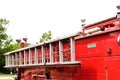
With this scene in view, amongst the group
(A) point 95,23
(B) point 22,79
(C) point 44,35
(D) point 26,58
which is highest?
(C) point 44,35

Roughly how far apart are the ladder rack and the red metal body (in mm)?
23

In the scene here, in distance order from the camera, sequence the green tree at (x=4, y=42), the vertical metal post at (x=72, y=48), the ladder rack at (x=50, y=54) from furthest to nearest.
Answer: the green tree at (x=4, y=42) < the ladder rack at (x=50, y=54) < the vertical metal post at (x=72, y=48)

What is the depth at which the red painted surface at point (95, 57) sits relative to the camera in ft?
18.7

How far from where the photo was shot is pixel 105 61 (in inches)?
236

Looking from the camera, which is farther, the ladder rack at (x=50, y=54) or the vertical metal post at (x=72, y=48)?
the ladder rack at (x=50, y=54)

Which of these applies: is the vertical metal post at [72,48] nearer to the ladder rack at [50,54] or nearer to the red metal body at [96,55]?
the ladder rack at [50,54]

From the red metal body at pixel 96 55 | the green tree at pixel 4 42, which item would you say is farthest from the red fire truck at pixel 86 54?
the green tree at pixel 4 42

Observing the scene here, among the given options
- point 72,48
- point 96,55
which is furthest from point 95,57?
point 72,48

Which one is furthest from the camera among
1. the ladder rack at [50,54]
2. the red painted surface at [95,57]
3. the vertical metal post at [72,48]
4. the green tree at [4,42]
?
the green tree at [4,42]

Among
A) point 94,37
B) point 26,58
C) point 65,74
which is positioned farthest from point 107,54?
point 26,58

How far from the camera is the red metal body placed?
5.70m

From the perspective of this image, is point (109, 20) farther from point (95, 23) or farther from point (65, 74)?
point (65, 74)

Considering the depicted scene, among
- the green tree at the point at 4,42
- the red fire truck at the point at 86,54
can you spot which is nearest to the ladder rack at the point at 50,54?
the red fire truck at the point at 86,54

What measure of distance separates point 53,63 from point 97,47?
5.67 ft
